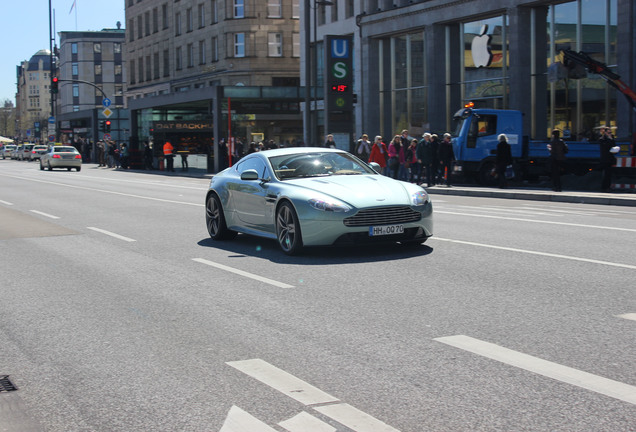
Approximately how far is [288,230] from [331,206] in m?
0.85

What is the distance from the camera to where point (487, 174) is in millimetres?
28719

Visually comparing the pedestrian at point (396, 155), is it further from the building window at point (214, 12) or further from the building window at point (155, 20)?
the building window at point (155, 20)

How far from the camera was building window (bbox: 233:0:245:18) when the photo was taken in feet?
210

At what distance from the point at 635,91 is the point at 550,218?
16775mm

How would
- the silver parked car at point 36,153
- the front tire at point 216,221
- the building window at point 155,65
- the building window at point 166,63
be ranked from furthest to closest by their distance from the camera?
the silver parked car at point 36,153, the building window at point 155,65, the building window at point 166,63, the front tire at point 216,221

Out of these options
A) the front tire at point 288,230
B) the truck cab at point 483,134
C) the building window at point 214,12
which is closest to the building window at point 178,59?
the building window at point 214,12

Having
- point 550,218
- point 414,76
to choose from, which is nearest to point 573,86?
point 414,76

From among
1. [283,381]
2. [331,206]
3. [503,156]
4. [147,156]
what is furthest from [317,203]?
[147,156]

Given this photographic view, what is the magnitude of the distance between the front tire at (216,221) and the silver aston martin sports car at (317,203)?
0.05 feet

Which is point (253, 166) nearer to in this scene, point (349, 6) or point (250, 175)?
point (250, 175)

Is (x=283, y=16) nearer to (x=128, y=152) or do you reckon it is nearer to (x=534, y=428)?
(x=128, y=152)

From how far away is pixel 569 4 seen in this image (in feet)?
108

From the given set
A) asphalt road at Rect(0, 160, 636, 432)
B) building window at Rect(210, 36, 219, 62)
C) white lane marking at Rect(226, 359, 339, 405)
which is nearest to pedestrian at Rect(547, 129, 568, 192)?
asphalt road at Rect(0, 160, 636, 432)

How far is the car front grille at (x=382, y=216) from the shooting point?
34.4 ft
